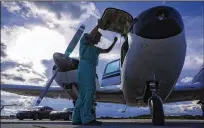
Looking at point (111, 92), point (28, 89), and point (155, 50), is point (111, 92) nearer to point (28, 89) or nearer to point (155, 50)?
point (28, 89)

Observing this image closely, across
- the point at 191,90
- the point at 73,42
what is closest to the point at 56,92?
the point at 73,42

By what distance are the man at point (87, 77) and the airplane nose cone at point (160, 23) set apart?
133 centimetres

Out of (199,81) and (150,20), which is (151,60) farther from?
(199,81)

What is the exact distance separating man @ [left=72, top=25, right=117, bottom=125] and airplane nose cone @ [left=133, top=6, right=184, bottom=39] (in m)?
1.33

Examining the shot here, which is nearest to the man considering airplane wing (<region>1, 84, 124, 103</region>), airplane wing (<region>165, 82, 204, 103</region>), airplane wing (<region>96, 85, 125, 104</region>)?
airplane wing (<region>96, 85, 125, 104</region>)

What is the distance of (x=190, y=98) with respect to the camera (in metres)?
16.9

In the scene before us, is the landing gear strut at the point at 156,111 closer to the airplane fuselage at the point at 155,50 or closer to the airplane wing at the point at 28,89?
the airplane fuselage at the point at 155,50

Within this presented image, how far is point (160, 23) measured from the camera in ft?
25.8

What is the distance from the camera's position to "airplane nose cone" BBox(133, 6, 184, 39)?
311 inches

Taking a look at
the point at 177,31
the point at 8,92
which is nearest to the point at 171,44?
the point at 177,31

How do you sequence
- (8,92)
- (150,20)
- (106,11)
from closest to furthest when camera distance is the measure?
(150,20), (106,11), (8,92)

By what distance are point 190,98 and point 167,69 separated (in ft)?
28.8

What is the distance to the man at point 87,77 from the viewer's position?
23.1ft

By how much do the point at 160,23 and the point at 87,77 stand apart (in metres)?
2.40
